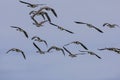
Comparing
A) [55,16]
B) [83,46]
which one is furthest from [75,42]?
[55,16]

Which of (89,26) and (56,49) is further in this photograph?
(56,49)

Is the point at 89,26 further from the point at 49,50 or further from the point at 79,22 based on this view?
the point at 49,50

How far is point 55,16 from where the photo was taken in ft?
342

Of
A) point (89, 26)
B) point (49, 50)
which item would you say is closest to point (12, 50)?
point (49, 50)

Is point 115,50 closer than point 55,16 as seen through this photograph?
No

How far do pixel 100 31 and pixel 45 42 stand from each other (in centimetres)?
795

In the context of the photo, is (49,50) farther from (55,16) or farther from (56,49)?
(55,16)

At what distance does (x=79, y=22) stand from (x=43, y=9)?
229 inches

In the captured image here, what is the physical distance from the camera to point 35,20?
109m

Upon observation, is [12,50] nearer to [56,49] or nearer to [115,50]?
[56,49]

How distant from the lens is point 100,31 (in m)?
108

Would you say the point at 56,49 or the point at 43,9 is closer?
the point at 43,9

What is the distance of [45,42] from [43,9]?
7.82 meters

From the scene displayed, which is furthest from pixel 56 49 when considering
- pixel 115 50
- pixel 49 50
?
pixel 115 50
